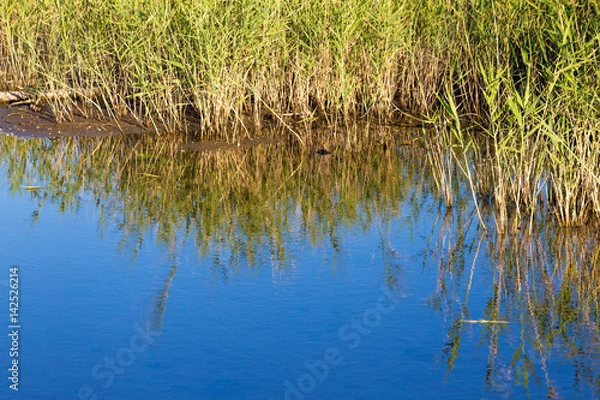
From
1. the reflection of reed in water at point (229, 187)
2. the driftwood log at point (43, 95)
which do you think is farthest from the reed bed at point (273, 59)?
the reflection of reed in water at point (229, 187)

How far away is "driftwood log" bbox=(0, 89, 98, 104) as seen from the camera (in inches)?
347

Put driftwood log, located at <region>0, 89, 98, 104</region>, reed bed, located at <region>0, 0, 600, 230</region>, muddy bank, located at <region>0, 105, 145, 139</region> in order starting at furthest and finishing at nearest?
1. driftwood log, located at <region>0, 89, 98, 104</region>
2. muddy bank, located at <region>0, 105, 145, 139</region>
3. reed bed, located at <region>0, 0, 600, 230</region>

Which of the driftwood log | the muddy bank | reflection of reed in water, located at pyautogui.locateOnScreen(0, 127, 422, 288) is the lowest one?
reflection of reed in water, located at pyautogui.locateOnScreen(0, 127, 422, 288)

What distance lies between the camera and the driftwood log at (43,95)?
28.9 feet

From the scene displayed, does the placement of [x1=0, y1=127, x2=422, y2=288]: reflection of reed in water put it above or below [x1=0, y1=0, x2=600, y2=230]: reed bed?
below

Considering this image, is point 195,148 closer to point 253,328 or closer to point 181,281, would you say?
point 181,281

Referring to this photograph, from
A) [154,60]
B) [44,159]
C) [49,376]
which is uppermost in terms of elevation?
[154,60]

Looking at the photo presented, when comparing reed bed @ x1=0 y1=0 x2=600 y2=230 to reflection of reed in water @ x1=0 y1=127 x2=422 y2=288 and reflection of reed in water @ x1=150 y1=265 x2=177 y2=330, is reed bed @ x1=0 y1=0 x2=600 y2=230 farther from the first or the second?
reflection of reed in water @ x1=150 y1=265 x2=177 y2=330

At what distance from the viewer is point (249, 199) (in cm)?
671

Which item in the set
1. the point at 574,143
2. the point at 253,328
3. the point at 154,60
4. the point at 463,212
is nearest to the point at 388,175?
the point at 463,212

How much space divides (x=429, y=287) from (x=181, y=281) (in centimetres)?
126

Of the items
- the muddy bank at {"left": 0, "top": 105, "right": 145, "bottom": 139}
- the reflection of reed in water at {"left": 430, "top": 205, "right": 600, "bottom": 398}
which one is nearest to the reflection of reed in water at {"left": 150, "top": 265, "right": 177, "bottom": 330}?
the reflection of reed in water at {"left": 430, "top": 205, "right": 600, "bottom": 398}

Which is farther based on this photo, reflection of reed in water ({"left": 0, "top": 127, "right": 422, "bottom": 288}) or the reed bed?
the reed bed

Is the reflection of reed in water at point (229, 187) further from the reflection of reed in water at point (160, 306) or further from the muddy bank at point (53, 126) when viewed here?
the reflection of reed in water at point (160, 306)
